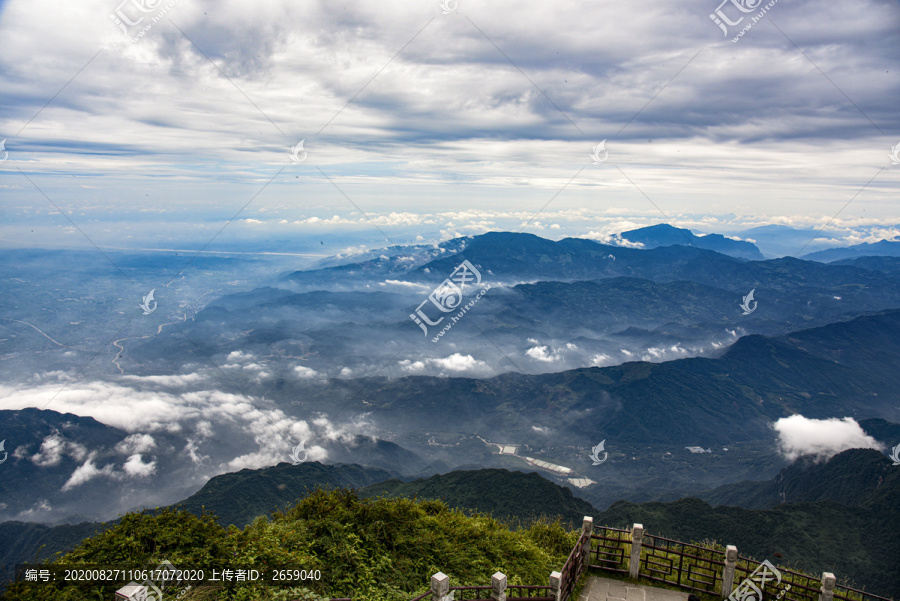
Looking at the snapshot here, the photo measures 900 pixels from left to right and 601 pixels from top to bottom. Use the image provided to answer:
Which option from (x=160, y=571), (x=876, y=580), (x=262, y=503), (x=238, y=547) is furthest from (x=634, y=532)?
(x=262, y=503)

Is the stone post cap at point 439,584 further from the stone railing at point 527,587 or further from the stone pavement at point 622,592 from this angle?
the stone pavement at point 622,592

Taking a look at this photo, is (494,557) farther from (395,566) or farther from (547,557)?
(395,566)

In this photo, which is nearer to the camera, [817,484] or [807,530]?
[807,530]

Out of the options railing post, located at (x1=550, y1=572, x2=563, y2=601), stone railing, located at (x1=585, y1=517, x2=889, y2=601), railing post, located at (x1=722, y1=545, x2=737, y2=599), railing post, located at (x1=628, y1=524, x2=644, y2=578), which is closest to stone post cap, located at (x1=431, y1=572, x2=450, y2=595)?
railing post, located at (x1=550, y1=572, x2=563, y2=601)

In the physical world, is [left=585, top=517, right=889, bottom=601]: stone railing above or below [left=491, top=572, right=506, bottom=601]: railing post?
below

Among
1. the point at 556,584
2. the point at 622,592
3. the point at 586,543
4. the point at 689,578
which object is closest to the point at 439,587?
the point at 556,584

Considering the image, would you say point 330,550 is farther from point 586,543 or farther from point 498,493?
point 498,493

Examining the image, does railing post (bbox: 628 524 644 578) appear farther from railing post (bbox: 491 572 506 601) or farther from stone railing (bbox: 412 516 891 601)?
railing post (bbox: 491 572 506 601)
